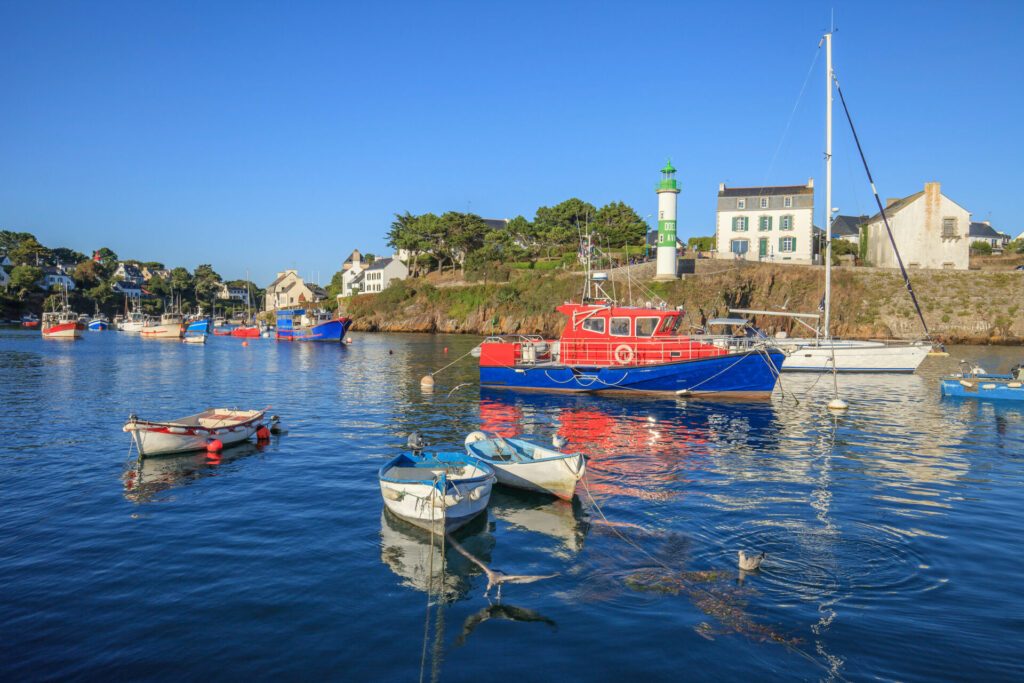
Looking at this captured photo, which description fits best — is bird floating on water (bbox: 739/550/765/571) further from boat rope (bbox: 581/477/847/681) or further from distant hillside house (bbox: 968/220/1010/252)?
distant hillside house (bbox: 968/220/1010/252)

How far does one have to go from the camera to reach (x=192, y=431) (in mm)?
19766

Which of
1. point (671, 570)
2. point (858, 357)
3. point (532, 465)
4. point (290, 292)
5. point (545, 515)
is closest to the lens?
point (671, 570)

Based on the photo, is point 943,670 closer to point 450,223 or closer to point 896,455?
point 896,455

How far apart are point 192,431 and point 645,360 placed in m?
20.7

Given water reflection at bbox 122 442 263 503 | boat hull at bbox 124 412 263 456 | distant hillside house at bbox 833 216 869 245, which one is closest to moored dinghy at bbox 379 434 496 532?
water reflection at bbox 122 442 263 503

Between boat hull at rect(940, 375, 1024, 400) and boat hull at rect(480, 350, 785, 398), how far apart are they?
29.8 ft

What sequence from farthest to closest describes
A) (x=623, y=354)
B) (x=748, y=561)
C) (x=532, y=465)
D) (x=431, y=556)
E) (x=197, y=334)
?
(x=197, y=334)
(x=623, y=354)
(x=532, y=465)
(x=431, y=556)
(x=748, y=561)

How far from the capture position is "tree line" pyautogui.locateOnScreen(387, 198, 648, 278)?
9062 cm

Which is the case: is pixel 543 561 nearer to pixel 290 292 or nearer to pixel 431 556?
pixel 431 556

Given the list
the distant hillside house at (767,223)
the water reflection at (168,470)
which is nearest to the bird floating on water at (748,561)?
the water reflection at (168,470)

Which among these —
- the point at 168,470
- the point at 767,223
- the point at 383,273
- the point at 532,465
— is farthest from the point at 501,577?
the point at 383,273

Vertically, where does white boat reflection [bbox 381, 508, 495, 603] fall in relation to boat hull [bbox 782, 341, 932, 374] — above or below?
below

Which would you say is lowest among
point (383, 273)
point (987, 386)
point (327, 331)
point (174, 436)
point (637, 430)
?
point (637, 430)

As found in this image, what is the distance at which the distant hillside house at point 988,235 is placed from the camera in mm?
102812
